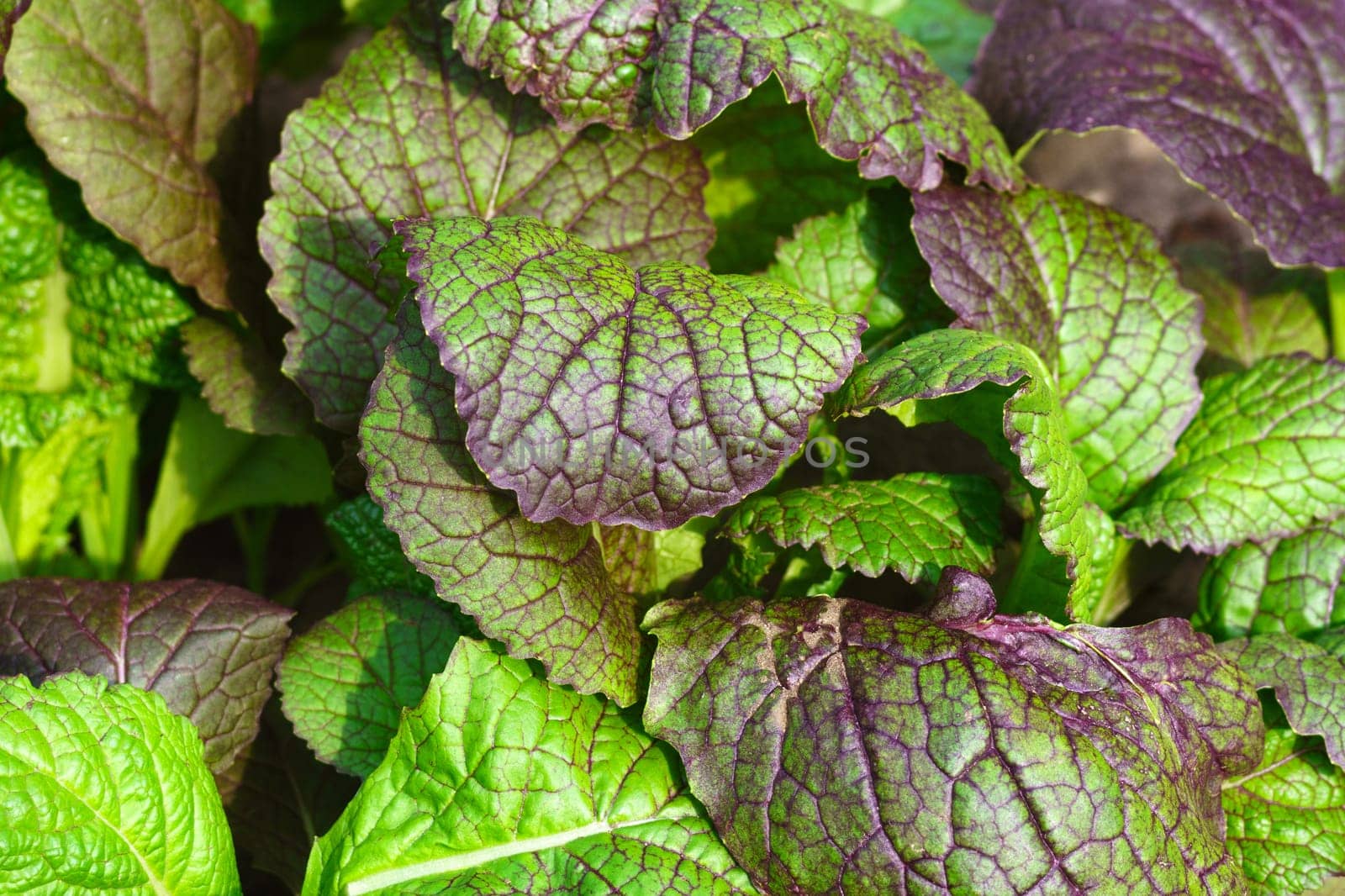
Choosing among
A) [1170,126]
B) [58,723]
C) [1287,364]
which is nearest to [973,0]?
[1170,126]

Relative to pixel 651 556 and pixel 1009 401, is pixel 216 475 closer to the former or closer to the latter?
pixel 651 556

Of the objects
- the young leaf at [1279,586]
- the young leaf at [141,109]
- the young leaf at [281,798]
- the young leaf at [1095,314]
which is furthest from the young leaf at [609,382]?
the young leaf at [1279,586]

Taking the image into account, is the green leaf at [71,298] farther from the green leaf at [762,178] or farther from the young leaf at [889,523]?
the young leaf at [889,523]

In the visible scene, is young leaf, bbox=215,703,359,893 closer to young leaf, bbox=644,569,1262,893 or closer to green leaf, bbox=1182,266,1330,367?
young leaf, bbox=644,569,1262,893

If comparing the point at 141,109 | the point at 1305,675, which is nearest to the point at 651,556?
the point at 1305,675

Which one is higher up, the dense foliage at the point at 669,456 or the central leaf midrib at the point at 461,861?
the dense foliage at the point at 669,456

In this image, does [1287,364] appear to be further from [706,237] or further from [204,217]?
[204,217]
